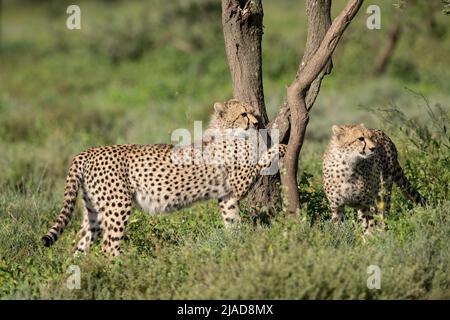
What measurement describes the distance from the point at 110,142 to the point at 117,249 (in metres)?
4.07

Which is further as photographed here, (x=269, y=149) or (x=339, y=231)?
(x=269, y=149)

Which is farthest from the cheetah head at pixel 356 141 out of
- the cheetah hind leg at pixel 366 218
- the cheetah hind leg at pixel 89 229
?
the cheetah hind leg at pixel 89 229

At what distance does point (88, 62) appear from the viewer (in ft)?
52.1

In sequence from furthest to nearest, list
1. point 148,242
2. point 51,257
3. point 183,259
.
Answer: point 148,242
point 51,257
point 183,259

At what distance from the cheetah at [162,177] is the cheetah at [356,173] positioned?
406 mm

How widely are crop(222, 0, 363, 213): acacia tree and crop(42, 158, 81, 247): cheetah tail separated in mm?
1148

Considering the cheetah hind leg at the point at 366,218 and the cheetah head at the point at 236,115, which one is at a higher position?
the cheetah head at the point at 236,115

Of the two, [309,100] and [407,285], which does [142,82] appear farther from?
[407,285]

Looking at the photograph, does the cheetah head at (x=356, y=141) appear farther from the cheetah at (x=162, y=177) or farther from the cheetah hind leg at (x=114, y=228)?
the cheetah hind leg at (x=114, y=228)

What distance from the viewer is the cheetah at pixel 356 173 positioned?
550cm

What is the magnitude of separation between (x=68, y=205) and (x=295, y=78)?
5.32 feet

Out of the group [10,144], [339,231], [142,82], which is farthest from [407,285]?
[142,82]

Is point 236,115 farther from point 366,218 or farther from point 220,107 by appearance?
point 366,218

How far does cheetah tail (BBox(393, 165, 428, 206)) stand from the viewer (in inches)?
225
